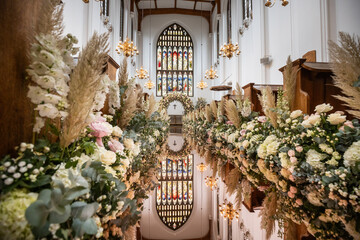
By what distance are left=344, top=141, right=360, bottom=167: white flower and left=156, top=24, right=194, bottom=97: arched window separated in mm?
15624

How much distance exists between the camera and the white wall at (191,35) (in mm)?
16234

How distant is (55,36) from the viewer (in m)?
1.00

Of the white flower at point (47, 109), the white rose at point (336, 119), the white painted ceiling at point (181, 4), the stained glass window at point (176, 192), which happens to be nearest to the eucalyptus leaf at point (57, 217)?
the white flower at point (47, 109)

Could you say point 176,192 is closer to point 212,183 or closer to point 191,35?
point 212,183

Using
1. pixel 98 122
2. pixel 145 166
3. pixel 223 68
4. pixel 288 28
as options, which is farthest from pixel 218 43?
pixel 98 122

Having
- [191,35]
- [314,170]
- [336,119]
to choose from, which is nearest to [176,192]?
[314,170]

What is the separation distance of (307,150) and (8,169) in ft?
5.67

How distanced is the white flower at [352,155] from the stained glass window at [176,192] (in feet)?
7.54

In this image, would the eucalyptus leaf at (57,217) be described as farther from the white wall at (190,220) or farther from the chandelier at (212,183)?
the chandelier at (212,183)

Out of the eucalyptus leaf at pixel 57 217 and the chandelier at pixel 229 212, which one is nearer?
the eucalyptus leaf at pixel 57 217

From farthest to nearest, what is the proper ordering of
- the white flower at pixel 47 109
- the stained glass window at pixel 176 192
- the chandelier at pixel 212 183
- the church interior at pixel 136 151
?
1. the stained glass window at pixel 176 192
2. the chandelier at pixel 212 183
3. the white flower at pixel 47 109
4. the church interior at pixel 136 151

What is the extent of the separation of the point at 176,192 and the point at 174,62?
13.8 m

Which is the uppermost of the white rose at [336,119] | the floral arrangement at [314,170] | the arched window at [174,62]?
the arched window at [174,62]

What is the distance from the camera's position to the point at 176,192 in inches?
174
